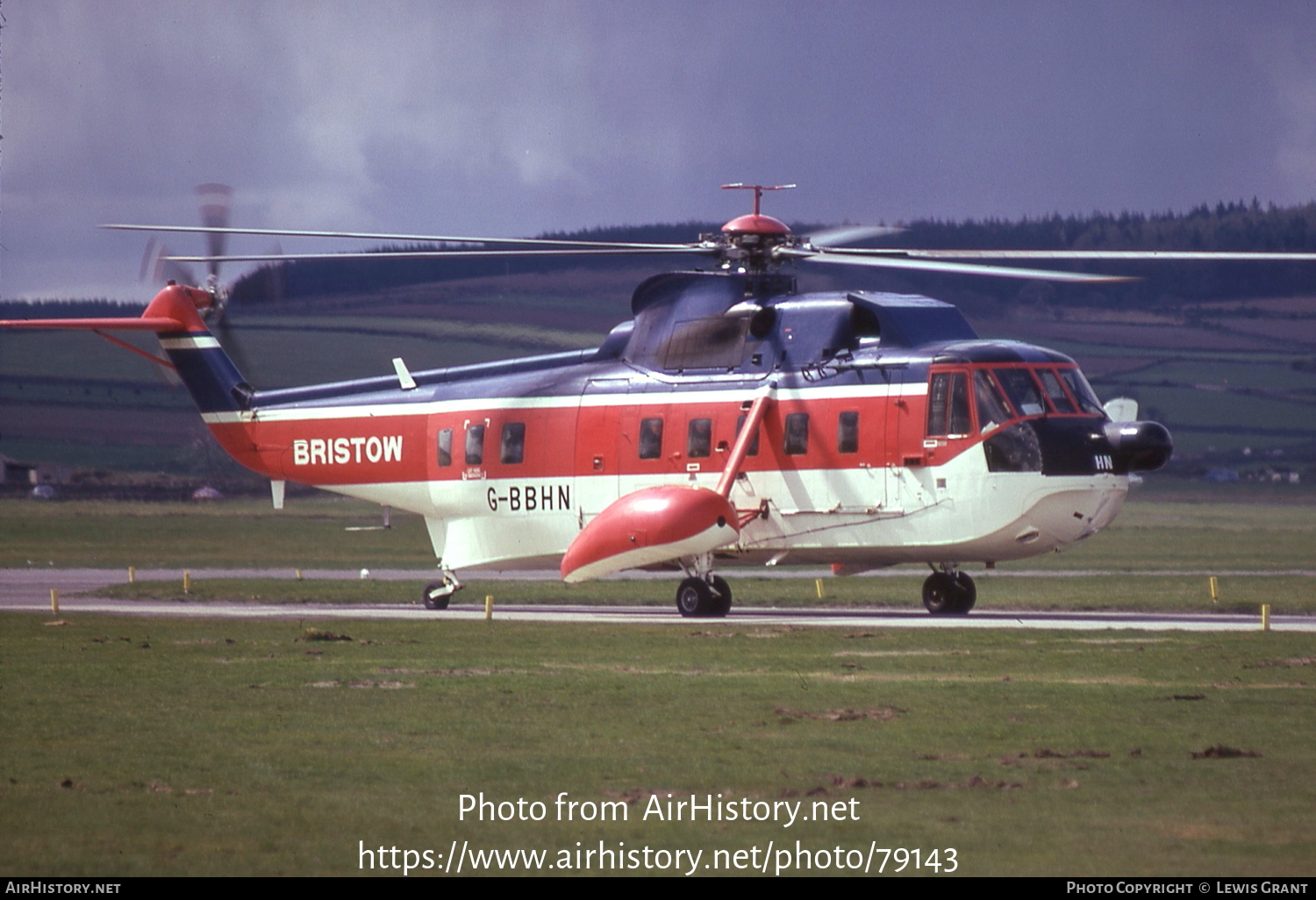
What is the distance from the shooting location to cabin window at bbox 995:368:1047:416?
27.3 meters

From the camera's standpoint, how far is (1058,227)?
13150cm

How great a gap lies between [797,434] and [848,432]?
3.11ft

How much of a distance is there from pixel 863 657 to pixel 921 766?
8.03 metres

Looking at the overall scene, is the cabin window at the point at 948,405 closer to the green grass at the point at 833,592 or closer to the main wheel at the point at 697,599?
the main wheel at the point at 697,599

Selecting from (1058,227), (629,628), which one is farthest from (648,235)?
(629,628)

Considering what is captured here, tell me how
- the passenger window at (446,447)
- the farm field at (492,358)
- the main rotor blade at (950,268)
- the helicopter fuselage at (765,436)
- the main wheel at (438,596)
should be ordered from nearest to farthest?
the main rotor blade at (950,268)
the helicopter fuselage at (765,436)
the passenger window at (446,447)
the main wheel at (438,596)
the farm field at (492,358)

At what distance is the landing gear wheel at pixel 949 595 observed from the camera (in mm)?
30109

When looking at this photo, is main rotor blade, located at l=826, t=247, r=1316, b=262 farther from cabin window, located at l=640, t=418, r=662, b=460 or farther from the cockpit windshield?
cabin window, located at l=640, t=418, r=662, b=460

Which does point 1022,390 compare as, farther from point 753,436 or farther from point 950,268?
point 753,436

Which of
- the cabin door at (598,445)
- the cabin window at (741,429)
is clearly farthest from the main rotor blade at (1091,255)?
the cabin door at (598,445)

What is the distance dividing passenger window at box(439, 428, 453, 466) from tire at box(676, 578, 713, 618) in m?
5.97

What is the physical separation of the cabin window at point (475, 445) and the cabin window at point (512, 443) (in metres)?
0.48

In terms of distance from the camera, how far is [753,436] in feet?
95.5

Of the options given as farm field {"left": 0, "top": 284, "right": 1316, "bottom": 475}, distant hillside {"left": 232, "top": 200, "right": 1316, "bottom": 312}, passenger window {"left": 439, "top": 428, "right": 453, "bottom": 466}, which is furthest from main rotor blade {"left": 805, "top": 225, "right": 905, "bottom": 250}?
distant hillside {"left": 232, "top": 200, "right": 1316, "bottom": 312}
